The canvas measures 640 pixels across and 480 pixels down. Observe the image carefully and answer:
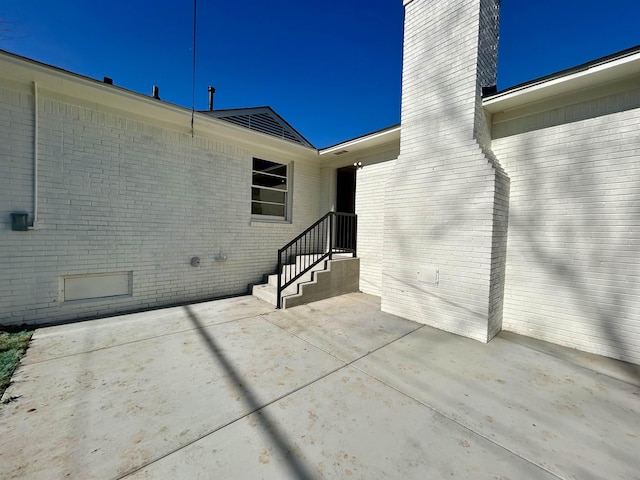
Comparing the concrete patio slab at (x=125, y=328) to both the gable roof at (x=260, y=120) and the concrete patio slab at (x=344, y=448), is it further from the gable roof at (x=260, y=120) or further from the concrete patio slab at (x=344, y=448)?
the gable roof at (x=260, y=120)

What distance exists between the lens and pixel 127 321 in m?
3.90

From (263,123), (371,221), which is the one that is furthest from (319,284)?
(263,123)

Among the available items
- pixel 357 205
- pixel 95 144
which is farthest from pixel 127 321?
pixel 357 205

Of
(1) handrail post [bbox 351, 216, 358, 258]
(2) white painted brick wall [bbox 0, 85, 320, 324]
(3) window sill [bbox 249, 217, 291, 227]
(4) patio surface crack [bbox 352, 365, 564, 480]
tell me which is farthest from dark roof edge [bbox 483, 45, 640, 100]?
(2) white painted brick wall [bbox 0, 85, 320, 324]

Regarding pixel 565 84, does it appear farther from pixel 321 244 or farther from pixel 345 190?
pixel 321 244

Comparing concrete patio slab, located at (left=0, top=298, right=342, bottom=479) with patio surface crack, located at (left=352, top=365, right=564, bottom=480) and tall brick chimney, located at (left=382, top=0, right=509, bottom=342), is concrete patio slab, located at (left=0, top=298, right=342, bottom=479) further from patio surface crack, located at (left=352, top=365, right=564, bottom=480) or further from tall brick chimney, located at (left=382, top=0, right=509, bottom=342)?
tall brick chimney, located at (left=382, top=0, right=509, bottom=342)

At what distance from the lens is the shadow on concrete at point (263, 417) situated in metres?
1.56

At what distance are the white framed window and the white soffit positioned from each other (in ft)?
14.2

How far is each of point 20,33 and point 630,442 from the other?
25.0ft

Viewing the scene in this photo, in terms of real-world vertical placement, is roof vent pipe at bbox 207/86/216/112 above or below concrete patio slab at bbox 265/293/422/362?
above

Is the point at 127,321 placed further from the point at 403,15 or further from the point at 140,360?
the point at 403,15

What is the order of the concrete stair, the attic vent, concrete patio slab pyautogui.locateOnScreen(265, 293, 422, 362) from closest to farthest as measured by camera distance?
concrete patio slab pyautogui.locateOnScreen(265, 293, 422, 362), the concrete stair, the attic vent

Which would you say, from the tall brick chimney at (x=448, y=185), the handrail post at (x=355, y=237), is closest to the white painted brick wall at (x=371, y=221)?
the handrail post at (x=355, y=237)

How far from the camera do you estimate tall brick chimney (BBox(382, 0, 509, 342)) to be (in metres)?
3.55
